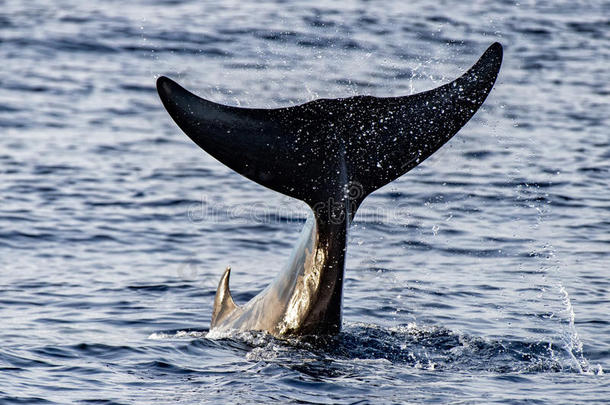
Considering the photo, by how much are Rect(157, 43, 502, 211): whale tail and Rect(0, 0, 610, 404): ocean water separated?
146cm

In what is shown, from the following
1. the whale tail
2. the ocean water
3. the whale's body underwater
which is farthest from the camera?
the ocean water

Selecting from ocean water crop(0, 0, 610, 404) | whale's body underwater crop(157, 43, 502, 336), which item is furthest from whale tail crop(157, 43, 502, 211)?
ocean water crop(0, 0, 610, 404)

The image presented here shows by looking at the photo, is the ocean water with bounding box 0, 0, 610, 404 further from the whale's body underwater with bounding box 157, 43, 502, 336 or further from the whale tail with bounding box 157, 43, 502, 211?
the whale tail with bounding box 157, 43, 502, 211

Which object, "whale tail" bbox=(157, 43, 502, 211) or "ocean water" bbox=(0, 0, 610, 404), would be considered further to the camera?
"ocean water" bbox=(0, 0, 610, 404)

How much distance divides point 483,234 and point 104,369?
23.2ft

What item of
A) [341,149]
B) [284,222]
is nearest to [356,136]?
[341,149]

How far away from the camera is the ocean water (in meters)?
9.62

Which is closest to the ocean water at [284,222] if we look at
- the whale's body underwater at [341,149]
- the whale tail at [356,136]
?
the whale's body underwater at [341,149]

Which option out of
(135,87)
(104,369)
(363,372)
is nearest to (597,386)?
(363,372)

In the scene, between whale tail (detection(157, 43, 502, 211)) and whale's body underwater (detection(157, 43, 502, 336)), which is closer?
whale tail (detection(157, 43, 502, 211))

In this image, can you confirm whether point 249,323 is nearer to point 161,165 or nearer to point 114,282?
point 114,282

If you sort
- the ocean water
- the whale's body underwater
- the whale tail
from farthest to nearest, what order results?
the ocean water → the whale's body underwater → the whale tail

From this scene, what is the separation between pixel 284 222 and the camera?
1641 centimetres

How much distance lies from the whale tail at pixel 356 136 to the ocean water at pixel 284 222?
1.46 meters
